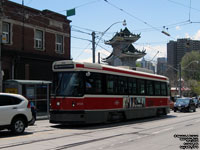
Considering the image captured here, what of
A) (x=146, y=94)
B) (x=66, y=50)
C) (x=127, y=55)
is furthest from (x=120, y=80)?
(x=127, y=55)

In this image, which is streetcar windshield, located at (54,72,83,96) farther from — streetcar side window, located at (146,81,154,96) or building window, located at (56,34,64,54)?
building window, located at (56,34,64,54)

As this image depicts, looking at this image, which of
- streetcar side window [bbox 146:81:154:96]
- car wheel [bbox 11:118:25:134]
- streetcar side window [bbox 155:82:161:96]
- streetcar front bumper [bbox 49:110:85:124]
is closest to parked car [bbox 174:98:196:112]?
streetcar side window [bbox 155:82:161:96]

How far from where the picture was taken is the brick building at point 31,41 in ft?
83.8

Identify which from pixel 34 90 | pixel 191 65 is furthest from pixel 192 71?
pixel 34 90

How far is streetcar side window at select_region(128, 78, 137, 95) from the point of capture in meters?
17.9

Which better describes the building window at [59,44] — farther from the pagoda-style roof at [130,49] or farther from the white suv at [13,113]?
the pagoda-style roof at [130,49]

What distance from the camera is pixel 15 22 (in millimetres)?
26250

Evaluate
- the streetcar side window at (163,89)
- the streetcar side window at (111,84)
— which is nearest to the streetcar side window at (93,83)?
the streetcar side window at (111,84)

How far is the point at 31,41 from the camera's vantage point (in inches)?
1093

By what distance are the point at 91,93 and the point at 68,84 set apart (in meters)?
1.19

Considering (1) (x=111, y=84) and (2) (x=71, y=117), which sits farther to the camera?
(1) (x=111, y=84)

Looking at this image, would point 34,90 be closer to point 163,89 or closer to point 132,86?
point 132,86

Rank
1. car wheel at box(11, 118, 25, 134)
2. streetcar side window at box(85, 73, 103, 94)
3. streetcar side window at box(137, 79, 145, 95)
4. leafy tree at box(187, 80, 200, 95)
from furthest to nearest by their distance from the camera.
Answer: leafy tree at box(187, 80, 200, 95), streetcar side window at box(137, 79, 145, 95), streetcar side window at box(85, 73, 103, 94), car wheel at box(11, 118, 25, 134)

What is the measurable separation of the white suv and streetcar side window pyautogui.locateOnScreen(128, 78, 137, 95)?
22.8 ft
